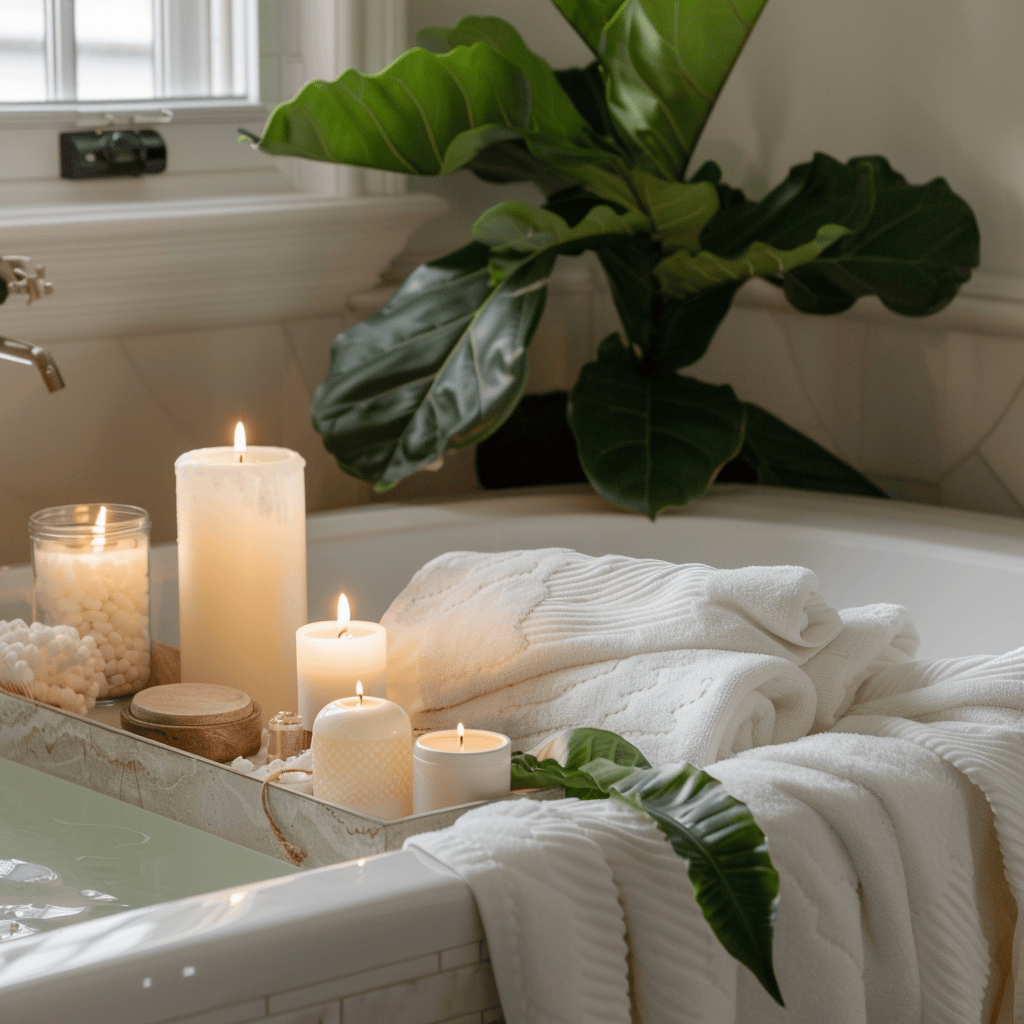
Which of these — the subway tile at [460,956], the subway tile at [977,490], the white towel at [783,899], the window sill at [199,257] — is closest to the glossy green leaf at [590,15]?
the window sill at [199,257]

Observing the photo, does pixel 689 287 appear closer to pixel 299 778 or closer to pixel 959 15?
pixel 959 15

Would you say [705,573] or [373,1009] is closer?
[373,1009]

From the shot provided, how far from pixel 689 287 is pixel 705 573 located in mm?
657

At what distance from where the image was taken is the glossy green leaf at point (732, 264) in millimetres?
1341

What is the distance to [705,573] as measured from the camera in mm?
905

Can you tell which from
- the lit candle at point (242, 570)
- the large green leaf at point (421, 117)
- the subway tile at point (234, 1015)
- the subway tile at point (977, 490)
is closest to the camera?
the subway tile at point (234, 1015)

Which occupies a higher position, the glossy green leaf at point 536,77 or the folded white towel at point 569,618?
the glossy green leaf at point 536,77

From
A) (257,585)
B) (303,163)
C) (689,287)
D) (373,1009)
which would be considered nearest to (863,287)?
(689,287)

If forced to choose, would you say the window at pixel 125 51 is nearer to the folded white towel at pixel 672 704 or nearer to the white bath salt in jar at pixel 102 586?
the white bath salt in jar at pixel 102 586

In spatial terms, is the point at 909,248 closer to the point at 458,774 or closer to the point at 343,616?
the point at 343,616

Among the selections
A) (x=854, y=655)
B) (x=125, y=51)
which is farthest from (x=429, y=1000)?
(x=125, y=51)

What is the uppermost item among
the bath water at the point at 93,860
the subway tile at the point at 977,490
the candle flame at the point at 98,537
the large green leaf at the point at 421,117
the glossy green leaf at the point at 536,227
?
A: the large green leaf at the point at 421,117

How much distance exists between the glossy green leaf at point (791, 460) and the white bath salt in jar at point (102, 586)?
0.79 meters

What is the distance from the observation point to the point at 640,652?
2.88ft
